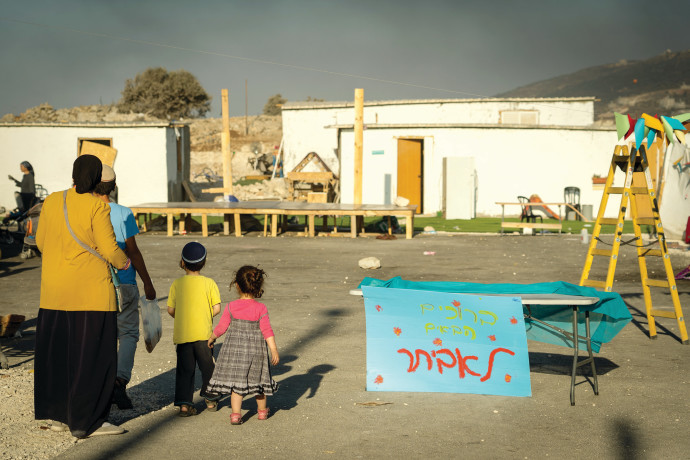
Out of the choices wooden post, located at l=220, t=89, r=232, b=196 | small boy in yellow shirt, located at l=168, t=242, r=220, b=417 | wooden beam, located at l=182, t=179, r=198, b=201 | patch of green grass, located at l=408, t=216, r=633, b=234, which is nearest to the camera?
small boy in yellow shirt, located at l=168, t=242, r=220, b=417

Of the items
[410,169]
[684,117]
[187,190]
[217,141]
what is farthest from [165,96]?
[684,117]

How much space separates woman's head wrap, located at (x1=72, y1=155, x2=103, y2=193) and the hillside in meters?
73.2

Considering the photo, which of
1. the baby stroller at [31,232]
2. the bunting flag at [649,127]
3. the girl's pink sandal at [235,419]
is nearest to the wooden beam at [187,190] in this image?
the baby stroller at [31,232]

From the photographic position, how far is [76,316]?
4.80 metres

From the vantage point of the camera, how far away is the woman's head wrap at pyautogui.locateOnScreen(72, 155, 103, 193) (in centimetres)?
494

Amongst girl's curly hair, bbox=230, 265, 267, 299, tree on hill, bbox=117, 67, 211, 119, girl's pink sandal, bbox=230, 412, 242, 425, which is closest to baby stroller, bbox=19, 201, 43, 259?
girl's curly hair, bbox=230, 265, 267, 299

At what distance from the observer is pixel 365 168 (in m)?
28.1

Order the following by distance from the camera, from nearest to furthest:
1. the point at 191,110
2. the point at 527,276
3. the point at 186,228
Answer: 1. the point at 527,276
2. the point at 186,228
3. the point at 191,110

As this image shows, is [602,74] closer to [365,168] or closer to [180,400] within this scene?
[365,168]

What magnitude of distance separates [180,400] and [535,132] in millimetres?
24089

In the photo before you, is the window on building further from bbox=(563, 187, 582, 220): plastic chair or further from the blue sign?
the blue sign

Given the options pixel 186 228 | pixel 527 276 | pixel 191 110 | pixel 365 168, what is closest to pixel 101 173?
pixel 527 276

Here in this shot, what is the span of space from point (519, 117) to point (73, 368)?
3016 centimetres

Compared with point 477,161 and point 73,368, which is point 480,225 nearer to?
point 477,161
